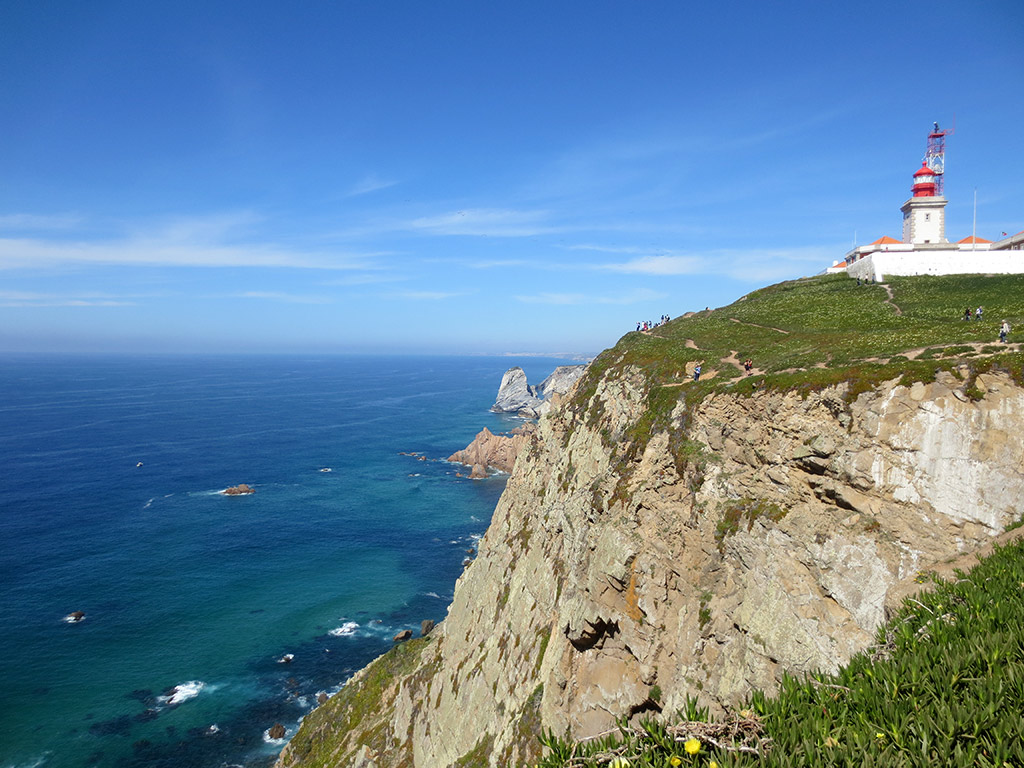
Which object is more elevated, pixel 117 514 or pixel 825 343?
pixel 825 343

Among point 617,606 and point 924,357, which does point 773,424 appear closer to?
point 924,357

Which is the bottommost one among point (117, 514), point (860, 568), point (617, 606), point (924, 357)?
point (117, 514)

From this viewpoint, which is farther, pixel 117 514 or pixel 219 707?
pixel 117 514

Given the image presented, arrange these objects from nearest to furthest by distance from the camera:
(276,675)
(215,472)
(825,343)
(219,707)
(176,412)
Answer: (825,343) < (219,707) < (276,675) < (215,472) < (176,412)

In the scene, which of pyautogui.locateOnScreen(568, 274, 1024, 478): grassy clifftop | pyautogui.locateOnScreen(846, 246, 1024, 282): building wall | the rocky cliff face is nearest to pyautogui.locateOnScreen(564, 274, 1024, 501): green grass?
pyautogui.locateOnScreen(568, 274, 1024, 478): grassy clifftop

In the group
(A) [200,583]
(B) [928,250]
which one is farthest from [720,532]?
(A) [200,583]

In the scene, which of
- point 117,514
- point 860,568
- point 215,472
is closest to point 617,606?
point 860,568

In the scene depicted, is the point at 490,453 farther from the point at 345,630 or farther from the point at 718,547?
the point at 718,547
